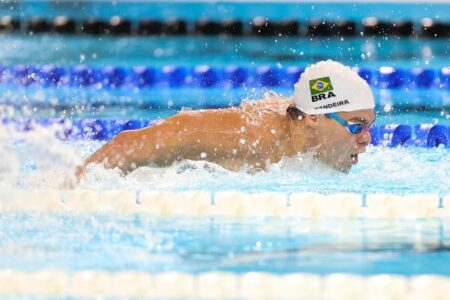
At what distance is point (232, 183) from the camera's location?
11.3 ft

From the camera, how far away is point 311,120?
343cm

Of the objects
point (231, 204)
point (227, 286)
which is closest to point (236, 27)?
point (231, 204)

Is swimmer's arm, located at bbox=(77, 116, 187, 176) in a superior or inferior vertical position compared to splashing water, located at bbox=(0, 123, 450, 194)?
superior

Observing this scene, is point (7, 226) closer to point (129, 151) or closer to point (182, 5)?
point (129, 151)

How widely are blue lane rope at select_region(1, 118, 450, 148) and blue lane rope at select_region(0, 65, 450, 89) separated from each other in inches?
42.6

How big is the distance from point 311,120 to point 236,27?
15.6 ft

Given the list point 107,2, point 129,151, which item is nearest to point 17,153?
point 129,151

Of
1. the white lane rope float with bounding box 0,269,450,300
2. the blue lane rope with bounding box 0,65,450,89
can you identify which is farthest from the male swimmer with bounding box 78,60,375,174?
the blue lane rope with bounding box 0,65,450,89

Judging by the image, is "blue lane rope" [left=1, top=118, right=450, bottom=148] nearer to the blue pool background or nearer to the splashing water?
the blue pool background

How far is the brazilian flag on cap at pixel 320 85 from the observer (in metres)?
3.50

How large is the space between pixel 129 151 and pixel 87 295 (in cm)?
117

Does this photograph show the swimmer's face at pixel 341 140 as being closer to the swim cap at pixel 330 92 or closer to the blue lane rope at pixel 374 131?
the swim cap at pixel 330 92

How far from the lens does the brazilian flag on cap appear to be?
11.5ft

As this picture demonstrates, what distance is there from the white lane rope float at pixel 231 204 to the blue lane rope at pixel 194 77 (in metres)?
2.95
